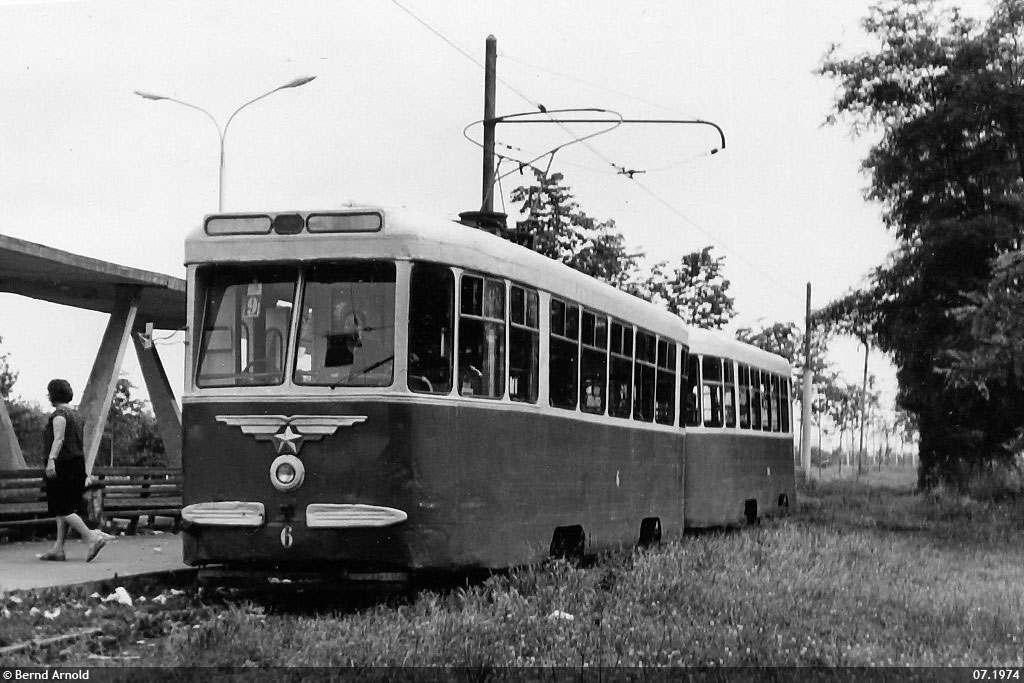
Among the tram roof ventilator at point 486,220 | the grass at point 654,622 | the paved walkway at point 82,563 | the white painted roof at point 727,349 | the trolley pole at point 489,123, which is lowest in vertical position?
the grass at point 654,622

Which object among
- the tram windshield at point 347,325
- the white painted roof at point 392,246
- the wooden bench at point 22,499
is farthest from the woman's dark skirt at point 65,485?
the tram windshield at point 347,325

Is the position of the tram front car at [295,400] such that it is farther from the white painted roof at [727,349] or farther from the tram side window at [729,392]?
the tram side window at [729,392]

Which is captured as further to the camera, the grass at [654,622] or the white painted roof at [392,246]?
the white painted roof at [392,246]

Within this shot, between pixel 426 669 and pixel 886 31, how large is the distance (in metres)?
25.5

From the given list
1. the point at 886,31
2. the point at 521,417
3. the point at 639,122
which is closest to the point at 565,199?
the point at 639,122

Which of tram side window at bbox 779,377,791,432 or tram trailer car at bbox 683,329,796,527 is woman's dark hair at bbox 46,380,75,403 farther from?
tram side window at bbox 779,377,791,432

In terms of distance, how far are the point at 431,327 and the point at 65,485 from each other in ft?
14.9

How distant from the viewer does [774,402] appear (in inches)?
953

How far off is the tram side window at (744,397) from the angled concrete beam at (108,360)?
8929mm

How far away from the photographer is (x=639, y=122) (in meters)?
17.8

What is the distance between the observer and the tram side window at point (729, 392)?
67.3 feet

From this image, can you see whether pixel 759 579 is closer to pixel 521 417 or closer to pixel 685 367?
pixel 521 417

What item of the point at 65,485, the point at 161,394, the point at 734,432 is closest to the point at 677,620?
the point at 65,485

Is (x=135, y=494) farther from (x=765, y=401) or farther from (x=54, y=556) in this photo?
(x=765, y=401)
